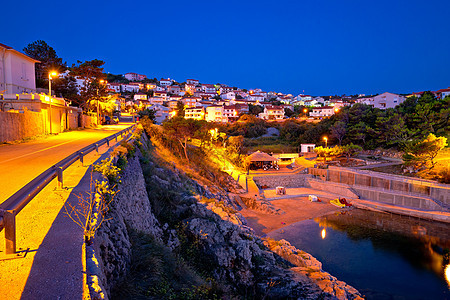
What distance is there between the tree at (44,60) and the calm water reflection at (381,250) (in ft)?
134

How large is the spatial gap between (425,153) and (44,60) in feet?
177

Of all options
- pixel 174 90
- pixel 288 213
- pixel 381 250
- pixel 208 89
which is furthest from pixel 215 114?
pixel 208 89

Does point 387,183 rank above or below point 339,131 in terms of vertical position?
below

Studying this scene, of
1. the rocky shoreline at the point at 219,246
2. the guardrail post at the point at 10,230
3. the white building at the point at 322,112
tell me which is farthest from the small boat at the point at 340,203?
the white building at the point at 322,112

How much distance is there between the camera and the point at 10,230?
3.72 metres

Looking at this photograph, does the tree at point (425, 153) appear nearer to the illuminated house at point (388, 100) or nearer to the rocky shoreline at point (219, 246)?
the rocky shoreline at point (219, 246)

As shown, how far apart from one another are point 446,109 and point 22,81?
59.1m

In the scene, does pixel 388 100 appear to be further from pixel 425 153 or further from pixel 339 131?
pixel 425 153

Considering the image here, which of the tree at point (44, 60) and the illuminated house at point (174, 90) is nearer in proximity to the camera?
the tree at point (44, 60)

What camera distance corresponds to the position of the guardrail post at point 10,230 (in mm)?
3590

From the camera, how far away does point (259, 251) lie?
12438 millimetres

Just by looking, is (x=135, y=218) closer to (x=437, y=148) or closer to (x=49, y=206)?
(x=49, y=206)

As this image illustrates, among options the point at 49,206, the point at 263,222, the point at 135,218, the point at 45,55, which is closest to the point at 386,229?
the point at 263,222

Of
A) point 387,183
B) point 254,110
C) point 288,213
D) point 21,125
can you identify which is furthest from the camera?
point 254,110
